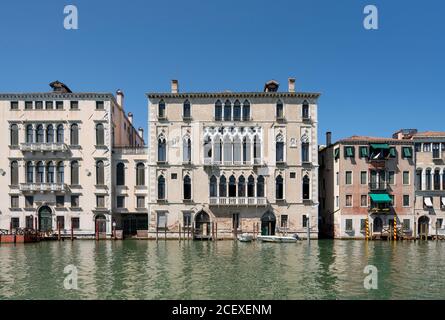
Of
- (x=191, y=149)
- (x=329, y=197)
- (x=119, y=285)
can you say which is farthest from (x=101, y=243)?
(x=329, y=197)

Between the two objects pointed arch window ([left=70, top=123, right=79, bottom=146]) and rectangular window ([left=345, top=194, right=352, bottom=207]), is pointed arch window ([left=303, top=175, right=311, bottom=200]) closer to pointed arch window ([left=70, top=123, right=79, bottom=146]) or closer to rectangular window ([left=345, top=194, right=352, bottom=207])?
rectangular window ([left=345, top=194, right=352, bottom=207])

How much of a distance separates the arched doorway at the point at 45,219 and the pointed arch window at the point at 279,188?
64.4ft

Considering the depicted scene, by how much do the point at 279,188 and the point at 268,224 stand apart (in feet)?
10.6

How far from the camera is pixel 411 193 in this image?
32062 millimetres

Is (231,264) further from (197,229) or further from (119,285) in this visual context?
(197,229)

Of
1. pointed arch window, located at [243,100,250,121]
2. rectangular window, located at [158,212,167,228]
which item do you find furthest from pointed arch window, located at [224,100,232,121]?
rectangular window, located at [158,212,167,228]

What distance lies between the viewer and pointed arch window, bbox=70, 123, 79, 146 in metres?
32.0

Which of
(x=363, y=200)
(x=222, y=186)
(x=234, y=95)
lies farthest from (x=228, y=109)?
(x=363, y=200)

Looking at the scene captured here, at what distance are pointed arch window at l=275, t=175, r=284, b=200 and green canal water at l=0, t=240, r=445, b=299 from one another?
530 cm

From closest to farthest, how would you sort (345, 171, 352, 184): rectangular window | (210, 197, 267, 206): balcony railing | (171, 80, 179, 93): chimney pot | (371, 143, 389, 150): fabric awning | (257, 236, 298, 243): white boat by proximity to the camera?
(257, 236, 298, 243): white boat, (210, 197, 267, 206): balcony railing, (371, 143, 389, 150): fabric awning, (345, 171, 352, 184): rectangular window, (171, 80, 179, 93): chimney pot

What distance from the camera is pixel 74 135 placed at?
3206cm

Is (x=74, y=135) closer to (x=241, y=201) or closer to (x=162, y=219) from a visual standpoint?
(x=162, y=219)

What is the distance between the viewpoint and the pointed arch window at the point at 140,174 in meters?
32.6

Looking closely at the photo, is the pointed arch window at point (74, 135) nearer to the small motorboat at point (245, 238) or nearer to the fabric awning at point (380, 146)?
the small motorboat at point (245, 238)
